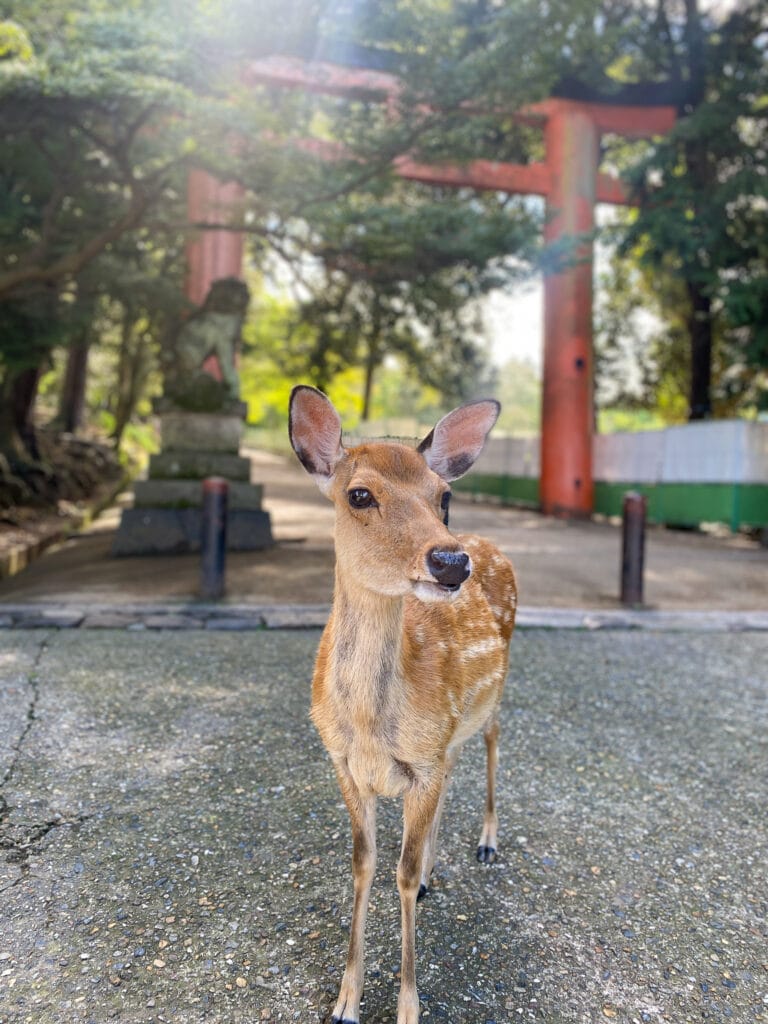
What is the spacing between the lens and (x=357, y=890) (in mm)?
2064

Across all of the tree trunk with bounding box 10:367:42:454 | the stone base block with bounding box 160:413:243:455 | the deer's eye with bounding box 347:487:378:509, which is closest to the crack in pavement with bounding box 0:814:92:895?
the deer's eye with bounding box 347:487:378:509

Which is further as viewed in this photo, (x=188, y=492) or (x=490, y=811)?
(x=188, y=492)

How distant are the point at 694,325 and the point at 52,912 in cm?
1791

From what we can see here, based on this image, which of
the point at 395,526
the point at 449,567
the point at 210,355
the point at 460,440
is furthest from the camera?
the point at 210,355

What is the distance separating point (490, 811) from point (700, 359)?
650 inches

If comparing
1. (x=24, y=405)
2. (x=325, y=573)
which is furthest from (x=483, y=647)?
(x=24, y=405)

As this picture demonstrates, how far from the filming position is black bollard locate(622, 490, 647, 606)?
700 cm

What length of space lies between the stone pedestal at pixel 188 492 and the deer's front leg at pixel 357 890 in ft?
23.5

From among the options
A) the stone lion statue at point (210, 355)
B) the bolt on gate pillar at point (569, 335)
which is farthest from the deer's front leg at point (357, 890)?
the bolt on gate pillar at point (569, 335)

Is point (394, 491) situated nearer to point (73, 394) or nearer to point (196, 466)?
point (196, 466)

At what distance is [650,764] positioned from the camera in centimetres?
365

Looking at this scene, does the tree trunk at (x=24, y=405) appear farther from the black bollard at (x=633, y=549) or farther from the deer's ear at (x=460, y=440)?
the deer's ear at (x=460, y=440)

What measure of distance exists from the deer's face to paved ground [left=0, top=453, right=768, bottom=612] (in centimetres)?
469

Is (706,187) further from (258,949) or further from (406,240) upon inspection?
(258,949)
